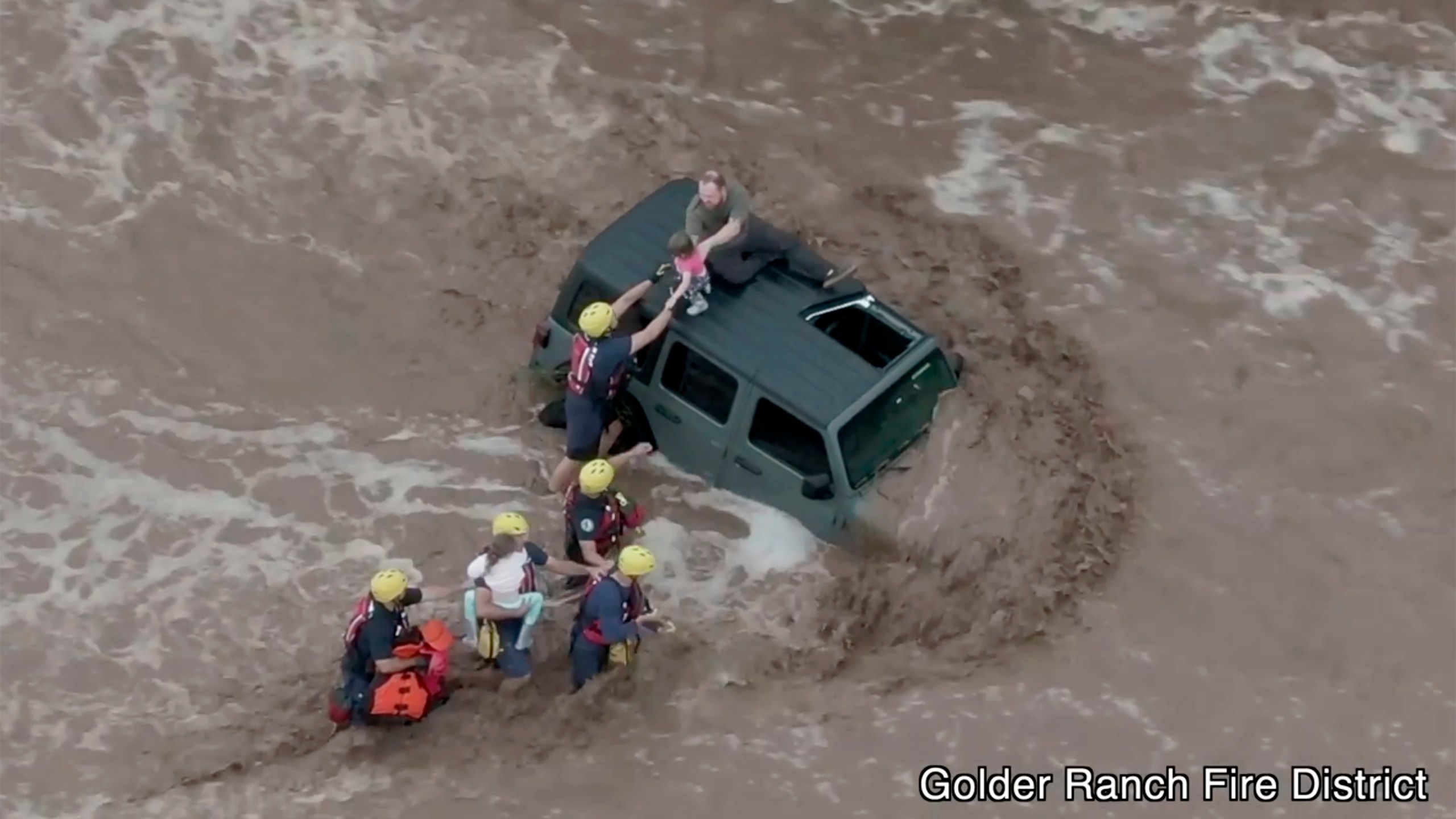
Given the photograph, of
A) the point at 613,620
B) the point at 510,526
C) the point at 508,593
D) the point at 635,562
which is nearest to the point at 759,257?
the point at 635,562

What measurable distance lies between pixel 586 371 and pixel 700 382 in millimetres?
666

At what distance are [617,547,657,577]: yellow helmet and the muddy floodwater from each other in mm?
864

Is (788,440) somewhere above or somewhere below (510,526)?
above

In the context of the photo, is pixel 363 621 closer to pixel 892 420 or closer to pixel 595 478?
pixel 595 478

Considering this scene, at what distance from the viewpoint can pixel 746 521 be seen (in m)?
8.81

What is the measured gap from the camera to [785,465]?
8.16 m

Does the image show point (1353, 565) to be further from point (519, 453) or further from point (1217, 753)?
point (519, 453)

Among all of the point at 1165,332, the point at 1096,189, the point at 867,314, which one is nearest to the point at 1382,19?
the point at 1096,189

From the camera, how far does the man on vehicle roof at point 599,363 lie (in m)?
8.13

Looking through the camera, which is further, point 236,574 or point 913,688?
point 236,574

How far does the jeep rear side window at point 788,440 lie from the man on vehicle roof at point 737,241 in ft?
2.72

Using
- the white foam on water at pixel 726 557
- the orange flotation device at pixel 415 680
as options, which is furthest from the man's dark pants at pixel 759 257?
the orange flotation device at pixel 415 680

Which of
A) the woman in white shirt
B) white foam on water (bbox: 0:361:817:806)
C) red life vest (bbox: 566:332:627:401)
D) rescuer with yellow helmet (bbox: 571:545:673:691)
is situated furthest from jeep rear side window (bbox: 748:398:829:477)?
the woman in white shirt

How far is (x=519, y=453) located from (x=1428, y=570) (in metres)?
5.72
